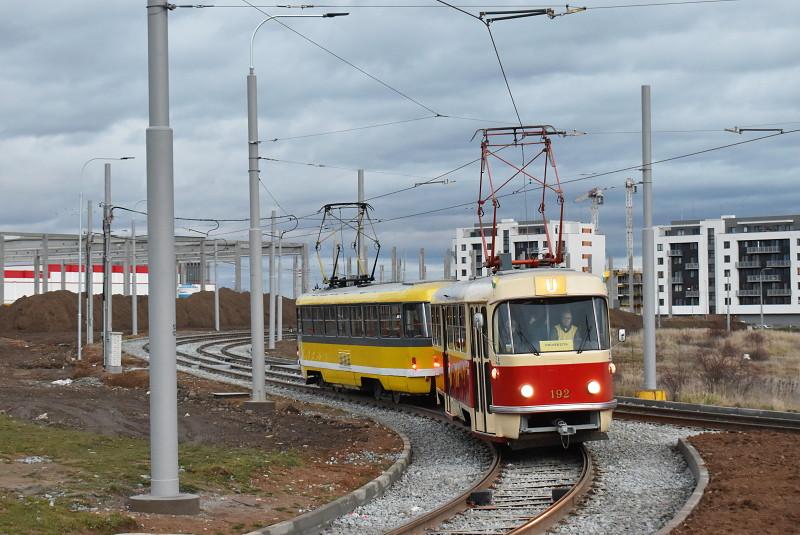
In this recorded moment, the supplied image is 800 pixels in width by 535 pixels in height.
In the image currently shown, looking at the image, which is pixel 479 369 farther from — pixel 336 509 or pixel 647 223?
pixel 647 223

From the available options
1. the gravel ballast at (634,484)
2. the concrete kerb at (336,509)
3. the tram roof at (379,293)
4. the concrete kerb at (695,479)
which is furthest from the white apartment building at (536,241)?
the concrete kerb at (336,509)

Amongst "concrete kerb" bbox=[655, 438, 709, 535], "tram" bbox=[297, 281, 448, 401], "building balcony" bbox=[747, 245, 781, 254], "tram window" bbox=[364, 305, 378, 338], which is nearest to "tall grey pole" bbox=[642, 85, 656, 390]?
"tram" bbox=[297, 281, 448, 401]

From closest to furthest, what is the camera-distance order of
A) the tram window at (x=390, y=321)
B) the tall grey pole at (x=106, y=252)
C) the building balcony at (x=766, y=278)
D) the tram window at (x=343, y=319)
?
the tram window at (x=390, y=321), the tram window at (x=343, y=319), the tall grey pole at (x=106, y=252), the building balcony at (x=766, y=278)

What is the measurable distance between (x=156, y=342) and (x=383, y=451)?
7.37 metres

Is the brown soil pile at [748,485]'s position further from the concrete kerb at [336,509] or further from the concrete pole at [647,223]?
the concrete pole at [647,223]

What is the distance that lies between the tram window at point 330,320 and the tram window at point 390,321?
4.15 meters

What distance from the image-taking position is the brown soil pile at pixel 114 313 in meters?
93.1

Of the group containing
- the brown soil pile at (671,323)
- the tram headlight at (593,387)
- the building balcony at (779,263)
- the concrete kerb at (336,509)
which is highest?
the building balcony at (779,263)

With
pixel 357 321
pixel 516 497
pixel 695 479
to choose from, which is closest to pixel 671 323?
pixel 357 321

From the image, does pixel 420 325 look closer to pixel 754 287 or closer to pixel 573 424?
pixel 573 424

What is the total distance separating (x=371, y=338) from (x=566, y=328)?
1261 centimetres

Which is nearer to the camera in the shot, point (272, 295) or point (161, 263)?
point (161, 263)

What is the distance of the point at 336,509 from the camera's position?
40.4ft

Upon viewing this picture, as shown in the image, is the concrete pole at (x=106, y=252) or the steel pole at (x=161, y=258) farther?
the concrete pole at (x=106, y=252)
